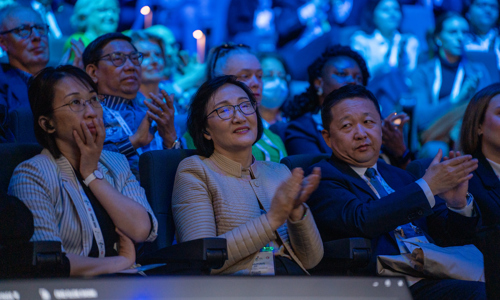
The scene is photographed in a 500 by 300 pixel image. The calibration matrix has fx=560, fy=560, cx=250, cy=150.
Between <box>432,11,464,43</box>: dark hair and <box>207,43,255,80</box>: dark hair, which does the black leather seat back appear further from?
<box>432,11,464,43</box>: dark hair

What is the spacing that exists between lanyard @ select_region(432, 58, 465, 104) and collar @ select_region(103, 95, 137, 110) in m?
4.07

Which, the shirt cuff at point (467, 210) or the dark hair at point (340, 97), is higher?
the dark hair at point (340, 97)

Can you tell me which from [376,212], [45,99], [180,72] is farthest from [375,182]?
[180,72]

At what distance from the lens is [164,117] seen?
276 centimetres

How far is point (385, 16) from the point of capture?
620cm

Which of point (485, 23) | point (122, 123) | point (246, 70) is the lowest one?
point (122, 123)

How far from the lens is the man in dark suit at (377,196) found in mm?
1953

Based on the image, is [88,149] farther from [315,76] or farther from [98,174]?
[315,76]

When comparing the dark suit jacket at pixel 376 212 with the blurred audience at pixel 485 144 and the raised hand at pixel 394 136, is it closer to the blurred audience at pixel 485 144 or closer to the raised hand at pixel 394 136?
the blurred audience at pixel 485 144

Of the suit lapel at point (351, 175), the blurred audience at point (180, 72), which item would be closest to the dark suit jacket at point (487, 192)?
the suit lapel at point (351, 175)

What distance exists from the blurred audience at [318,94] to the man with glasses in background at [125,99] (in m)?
0.75

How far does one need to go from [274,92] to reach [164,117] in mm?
1705

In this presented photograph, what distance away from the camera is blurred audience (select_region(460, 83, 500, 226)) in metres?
2.38

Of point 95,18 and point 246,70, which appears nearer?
point 246,70
